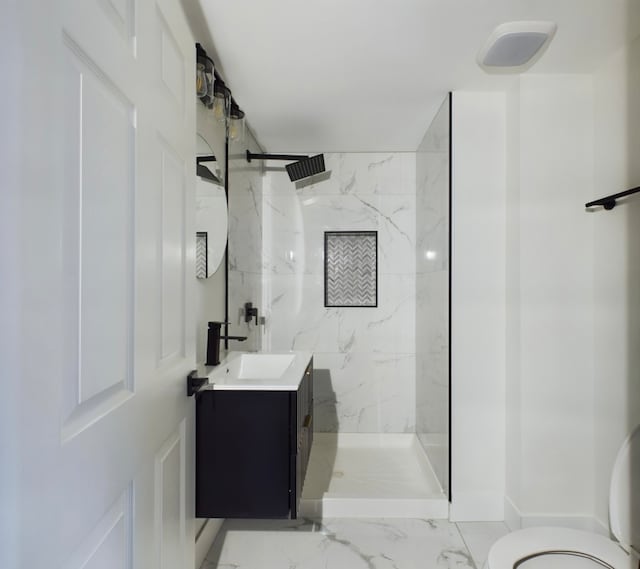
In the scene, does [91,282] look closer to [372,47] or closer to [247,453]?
[247,453]

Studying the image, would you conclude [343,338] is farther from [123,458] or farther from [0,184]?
[0,184]

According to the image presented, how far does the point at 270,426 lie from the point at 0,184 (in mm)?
1270

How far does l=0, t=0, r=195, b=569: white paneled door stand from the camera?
59cm

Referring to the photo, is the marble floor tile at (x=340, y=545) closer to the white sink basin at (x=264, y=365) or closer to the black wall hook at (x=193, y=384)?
the white sink basin at (x=264, y=365)

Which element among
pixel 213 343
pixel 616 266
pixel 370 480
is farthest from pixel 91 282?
pixel 370 480

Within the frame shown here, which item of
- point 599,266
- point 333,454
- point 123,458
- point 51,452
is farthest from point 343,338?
point 51,452

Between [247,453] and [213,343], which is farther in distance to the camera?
[213,343]

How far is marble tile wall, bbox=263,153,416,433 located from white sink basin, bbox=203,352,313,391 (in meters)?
1.17

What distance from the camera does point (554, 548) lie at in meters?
1.37

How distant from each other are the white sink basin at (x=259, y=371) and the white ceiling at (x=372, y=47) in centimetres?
135

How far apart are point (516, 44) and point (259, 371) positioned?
181 centimetres

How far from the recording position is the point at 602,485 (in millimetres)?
2129

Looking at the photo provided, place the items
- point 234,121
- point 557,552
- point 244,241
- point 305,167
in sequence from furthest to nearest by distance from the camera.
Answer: point 305,167, point 244,241, point 234,121, point 557,552

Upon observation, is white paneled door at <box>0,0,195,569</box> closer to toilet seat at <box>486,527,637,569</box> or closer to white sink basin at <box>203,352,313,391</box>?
white sink basin at <box>203,352,313,391</box>
